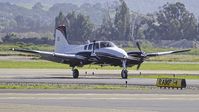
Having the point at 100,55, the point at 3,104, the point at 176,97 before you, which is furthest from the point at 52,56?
the point at 3,104

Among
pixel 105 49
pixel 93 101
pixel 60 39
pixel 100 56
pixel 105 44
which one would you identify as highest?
pixel 60 39

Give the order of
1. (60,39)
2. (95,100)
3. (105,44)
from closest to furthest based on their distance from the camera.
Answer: (95,100), (105,44), (60,39)

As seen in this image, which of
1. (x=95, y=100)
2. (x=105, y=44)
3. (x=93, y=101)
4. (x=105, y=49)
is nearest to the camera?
(x=93, y=101)

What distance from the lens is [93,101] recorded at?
3212 cm

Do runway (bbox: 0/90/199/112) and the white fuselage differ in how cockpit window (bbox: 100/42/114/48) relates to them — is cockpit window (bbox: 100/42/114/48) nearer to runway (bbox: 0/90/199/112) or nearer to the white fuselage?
the white fuselage

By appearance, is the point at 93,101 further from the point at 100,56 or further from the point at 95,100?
the point at 100,56

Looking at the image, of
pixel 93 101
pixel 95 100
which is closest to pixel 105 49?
pixel 95 100

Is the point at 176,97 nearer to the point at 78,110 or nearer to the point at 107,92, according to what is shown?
the point at 107,92

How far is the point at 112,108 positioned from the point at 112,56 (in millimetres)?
29711

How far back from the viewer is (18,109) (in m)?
27.3

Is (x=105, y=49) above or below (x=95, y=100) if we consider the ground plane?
above

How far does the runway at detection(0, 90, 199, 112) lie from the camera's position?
2816 cm

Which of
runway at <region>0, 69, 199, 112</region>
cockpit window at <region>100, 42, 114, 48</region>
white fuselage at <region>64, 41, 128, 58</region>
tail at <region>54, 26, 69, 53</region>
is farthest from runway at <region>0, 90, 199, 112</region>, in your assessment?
tail at <region>54, 26, 69, 53</region>

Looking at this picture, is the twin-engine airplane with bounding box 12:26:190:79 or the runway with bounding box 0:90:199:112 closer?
the runway with bounding box 0:90:199:112
